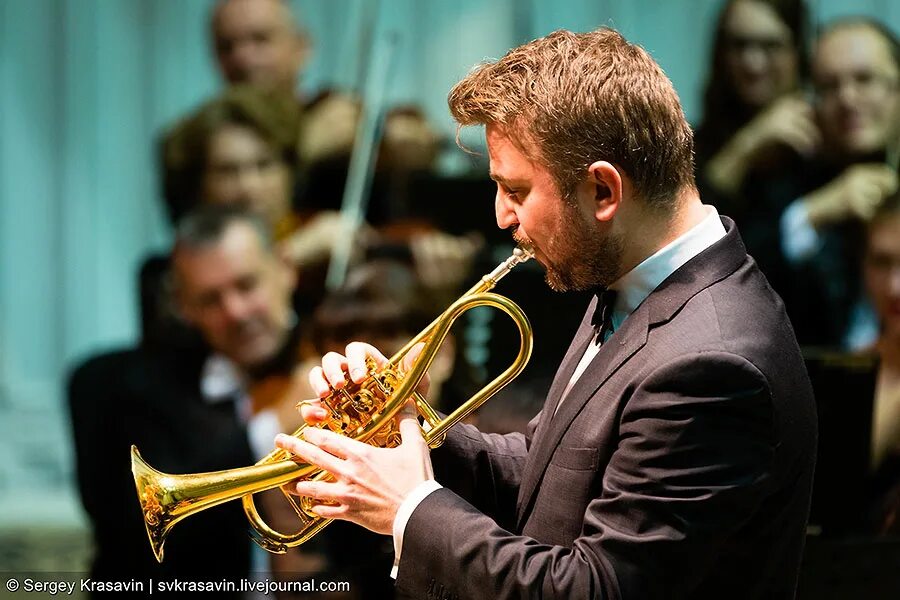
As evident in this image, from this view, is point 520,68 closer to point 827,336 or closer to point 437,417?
point 437,417

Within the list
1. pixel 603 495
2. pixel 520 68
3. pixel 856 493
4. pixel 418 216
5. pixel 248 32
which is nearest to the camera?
pixel 603 495

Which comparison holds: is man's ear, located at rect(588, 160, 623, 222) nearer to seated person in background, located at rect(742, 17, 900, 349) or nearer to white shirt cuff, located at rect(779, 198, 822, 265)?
seated person in background, located at rect(742, 17, 900, 349)

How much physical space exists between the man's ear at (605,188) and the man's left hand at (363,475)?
48 cm

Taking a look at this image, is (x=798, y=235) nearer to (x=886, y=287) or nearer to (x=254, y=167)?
(x=886, y=287)

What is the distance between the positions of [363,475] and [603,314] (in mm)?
513

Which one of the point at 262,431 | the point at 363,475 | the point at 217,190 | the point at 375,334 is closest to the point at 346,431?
the point at 363,475

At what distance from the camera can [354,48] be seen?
4969 mm

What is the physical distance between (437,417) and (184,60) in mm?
3382

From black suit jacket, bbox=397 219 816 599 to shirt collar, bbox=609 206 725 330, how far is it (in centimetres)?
2

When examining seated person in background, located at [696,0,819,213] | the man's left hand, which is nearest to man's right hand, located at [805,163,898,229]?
seated person in background, located at [696,0,819,213]

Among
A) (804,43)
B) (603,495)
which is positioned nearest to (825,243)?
(804,43)

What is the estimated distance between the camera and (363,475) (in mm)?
1757

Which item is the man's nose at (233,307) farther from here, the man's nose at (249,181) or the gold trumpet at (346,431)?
the gold trumpet at (346,431)

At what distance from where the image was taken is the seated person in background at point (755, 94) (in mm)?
4617
